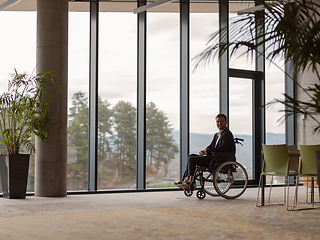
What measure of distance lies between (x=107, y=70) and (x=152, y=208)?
120 inches

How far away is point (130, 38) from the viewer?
26.8 ft

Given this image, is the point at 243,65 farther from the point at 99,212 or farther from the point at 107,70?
the point at 99,212

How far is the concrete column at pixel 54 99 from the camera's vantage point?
6.97m

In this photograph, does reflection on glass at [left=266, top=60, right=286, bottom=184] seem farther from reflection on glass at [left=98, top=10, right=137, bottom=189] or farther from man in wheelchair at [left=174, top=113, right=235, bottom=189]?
reflection on glass at [left=98, top=10, right=137, bottom=189]

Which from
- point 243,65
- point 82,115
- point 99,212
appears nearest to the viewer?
point 99,212

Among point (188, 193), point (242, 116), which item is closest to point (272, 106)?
point (242, 116)

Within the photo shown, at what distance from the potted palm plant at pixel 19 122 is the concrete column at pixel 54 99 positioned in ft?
0.44

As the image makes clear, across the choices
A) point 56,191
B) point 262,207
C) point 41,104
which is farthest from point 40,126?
point 262,207

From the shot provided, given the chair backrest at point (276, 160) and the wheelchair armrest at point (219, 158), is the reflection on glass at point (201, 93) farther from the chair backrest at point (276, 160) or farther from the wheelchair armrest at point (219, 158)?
the chair backrest at point (276, 160)

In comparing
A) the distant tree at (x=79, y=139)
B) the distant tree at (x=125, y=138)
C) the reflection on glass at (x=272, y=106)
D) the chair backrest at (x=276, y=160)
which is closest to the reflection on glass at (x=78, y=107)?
the distant tree at (x=79, y=139)

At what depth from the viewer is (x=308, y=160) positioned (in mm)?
5617

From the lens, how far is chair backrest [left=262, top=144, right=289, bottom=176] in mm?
5711

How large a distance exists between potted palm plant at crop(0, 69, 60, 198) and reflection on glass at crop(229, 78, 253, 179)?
143 inches

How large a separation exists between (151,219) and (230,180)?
226 centimetres
